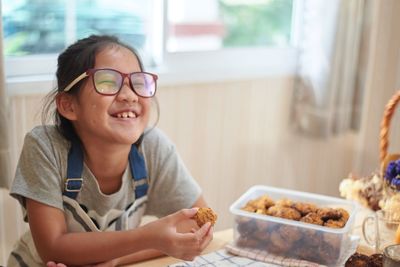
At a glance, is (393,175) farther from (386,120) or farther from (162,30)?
(162,30)

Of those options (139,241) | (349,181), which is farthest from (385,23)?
(139,241)

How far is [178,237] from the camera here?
1187 mm

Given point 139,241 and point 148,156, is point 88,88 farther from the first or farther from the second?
point 139,241

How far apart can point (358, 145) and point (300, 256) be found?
1.52 meters

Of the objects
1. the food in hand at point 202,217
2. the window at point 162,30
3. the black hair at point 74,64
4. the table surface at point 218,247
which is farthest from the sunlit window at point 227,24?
the food in hand at point 202,217

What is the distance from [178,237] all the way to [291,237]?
287 mm

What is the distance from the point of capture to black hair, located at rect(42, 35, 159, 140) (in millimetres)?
1352

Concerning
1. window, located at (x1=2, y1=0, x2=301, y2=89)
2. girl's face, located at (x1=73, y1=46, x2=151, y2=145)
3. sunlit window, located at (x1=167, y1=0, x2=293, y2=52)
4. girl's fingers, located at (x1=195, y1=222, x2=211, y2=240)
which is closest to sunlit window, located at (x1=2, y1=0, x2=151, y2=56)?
window, located at (x1=2, y1=0, x2=301, y2=89)

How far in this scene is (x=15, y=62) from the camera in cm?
189

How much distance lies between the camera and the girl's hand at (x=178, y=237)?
119 cm

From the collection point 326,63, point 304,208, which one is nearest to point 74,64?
point 304,208

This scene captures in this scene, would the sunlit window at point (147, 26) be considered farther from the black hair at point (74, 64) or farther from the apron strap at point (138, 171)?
the apron strap at point (138, 171)

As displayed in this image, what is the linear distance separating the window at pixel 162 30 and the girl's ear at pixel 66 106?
58cm

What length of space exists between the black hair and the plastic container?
0.45 m
